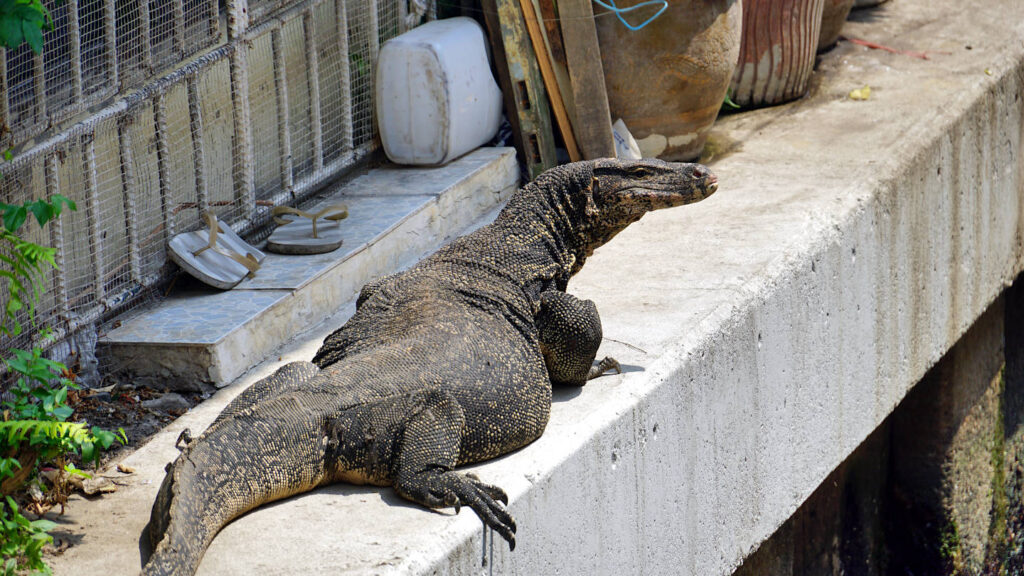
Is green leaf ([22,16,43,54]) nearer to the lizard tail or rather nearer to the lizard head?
the lizard tail

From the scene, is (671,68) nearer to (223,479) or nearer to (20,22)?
(20,22)

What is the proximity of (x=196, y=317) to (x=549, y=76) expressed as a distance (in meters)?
2.75

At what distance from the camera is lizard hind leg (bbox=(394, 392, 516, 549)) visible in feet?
11.5

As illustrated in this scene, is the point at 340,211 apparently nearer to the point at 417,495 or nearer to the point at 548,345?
the point at 548,345

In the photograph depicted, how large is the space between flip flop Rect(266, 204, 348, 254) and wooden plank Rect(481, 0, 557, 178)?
139cm

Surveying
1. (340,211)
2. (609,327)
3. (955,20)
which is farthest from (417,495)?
(955,20)

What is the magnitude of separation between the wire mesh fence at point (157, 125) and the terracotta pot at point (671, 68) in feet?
4.88

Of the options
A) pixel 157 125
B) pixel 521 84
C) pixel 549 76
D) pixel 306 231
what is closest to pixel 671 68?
pixel 549 76

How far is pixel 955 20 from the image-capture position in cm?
966

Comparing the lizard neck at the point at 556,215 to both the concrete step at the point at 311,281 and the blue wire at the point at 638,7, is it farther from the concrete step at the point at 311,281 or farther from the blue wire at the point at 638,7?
the blue wire at the point at 638,7

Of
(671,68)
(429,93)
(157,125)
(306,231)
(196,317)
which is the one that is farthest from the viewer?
(671,68)

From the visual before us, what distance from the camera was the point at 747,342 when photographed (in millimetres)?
5230

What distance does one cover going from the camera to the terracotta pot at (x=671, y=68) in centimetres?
698

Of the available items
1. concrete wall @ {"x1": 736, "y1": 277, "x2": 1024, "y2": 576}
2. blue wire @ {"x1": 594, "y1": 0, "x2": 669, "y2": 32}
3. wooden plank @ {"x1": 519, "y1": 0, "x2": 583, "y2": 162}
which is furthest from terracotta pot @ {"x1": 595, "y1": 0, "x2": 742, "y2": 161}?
concrete wall @ {"x1": 736, "y1": 277, "x2": 1024, "y2": 576}
